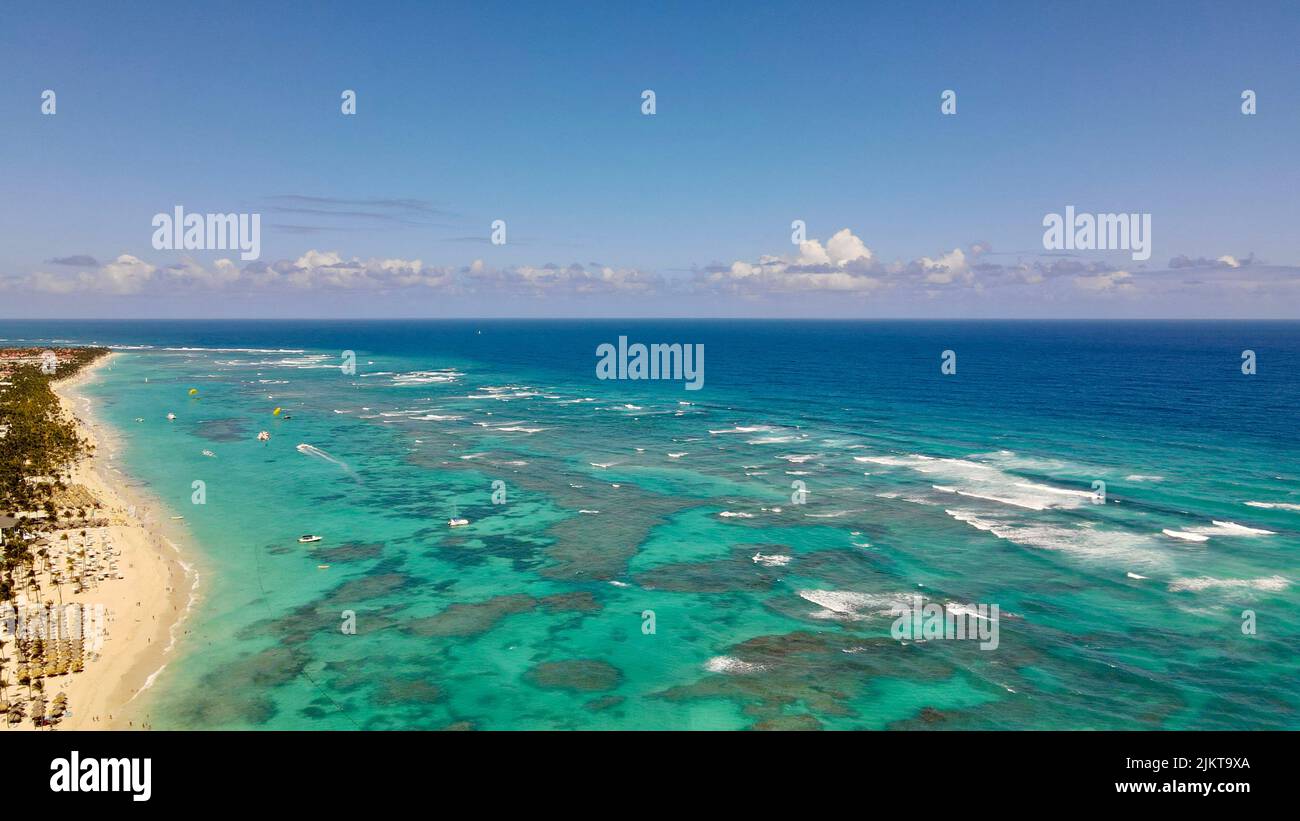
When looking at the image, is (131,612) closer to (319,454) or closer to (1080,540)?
(319,454)

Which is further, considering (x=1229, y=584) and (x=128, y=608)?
(x=1229, y=584)

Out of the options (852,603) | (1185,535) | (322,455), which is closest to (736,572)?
(852,603)

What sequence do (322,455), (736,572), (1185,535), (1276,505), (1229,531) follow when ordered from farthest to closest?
(322,455) → (1276,505) → (1229,531) → (1185,535) → (736,572)

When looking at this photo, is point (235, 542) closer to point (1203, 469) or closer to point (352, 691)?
point (352, 691)

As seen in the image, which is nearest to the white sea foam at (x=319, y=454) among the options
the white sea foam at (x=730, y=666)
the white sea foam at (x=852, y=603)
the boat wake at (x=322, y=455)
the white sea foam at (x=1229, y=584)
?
the boat wake at (x=322, y=455)
